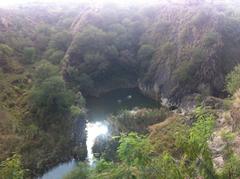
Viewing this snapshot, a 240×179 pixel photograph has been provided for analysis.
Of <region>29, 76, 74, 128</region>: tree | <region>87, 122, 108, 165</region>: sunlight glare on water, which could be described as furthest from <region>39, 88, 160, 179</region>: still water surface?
<region>29, 76, 74, 128</region>: tree

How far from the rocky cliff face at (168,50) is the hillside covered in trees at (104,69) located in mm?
182

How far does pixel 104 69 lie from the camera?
2884 inches

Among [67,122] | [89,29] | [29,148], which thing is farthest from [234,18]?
[29,148]

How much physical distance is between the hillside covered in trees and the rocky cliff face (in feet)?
0.60

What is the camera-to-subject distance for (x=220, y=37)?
6888 cm

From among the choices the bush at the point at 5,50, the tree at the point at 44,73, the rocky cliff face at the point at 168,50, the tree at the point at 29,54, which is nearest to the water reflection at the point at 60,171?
the tree at the point at 44,73

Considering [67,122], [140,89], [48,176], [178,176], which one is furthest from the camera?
[140,89]

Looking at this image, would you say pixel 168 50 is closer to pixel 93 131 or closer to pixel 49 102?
pixel 93 131

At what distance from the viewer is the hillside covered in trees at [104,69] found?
43656 millimetres

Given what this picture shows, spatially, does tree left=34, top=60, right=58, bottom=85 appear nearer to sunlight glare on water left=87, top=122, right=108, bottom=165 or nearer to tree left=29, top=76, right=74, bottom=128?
tree left=29, top=76, right=74, bottom=128

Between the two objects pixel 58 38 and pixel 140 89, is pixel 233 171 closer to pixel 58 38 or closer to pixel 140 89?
pixel 140 89

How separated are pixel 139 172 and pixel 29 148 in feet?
116

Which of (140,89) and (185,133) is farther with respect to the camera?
(140,89)

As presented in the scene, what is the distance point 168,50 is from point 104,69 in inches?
488
